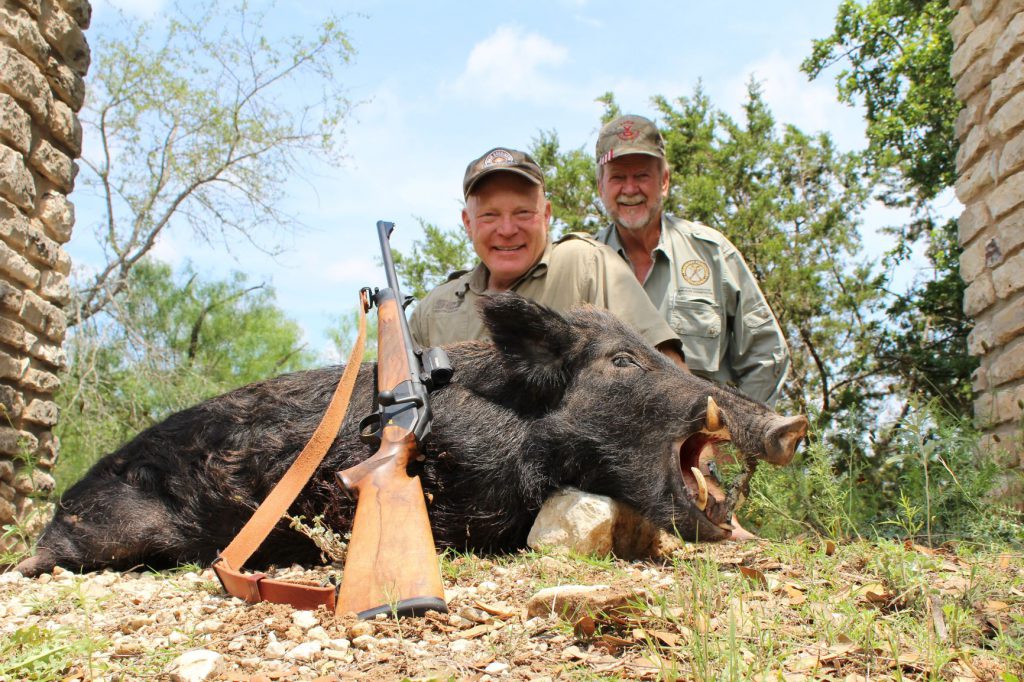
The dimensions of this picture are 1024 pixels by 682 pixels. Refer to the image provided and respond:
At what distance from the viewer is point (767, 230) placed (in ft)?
34.1

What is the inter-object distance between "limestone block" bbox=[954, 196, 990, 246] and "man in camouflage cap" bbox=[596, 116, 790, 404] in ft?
4.69

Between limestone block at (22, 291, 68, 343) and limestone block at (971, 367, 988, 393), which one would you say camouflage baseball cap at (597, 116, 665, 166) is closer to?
limestone block at (971, 367, 988, 393)

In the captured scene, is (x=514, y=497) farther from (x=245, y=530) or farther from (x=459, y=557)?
(x=245, y=530)

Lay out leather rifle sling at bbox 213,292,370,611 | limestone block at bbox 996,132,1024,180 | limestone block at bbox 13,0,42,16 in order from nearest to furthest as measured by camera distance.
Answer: leather rifle sling at bbox 213,292,370,611 → limestone block at bbox 13,0,42,16 → limestone block at bbox 996,132,1024,180

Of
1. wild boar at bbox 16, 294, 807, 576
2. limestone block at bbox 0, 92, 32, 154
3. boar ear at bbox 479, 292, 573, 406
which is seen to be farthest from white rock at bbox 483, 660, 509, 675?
limestone block at bbox 0, 92, 32, 154

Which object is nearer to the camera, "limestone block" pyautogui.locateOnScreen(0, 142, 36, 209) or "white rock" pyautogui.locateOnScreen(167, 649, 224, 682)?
"white rock" pyautogui.locateOnScreen(167, 649, 224, 682)

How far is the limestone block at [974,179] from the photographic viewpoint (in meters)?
5.28

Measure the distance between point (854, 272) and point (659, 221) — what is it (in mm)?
5374

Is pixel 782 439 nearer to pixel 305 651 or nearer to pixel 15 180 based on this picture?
pixel 305 651

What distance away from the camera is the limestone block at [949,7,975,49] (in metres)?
5.41

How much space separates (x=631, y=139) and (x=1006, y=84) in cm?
241

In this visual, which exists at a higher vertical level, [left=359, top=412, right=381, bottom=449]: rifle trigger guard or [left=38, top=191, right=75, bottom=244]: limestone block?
[left=38, top=191, right=75, bottom=244]: limestone block

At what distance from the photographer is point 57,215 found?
4914 mm

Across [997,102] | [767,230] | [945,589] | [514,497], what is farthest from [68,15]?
[767,230]
